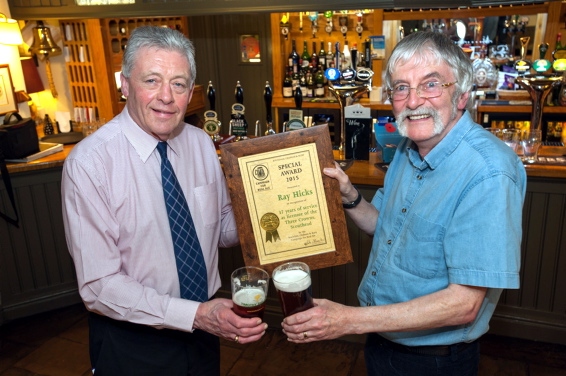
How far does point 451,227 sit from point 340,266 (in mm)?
1735

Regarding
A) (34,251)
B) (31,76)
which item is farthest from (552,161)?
(31,76)

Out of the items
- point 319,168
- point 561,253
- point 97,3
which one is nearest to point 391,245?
point 319,168

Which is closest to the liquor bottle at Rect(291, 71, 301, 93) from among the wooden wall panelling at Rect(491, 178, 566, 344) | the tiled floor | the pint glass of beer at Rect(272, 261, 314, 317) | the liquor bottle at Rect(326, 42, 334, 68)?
the liquor bottle at Rect(326, 42, 334, 68)

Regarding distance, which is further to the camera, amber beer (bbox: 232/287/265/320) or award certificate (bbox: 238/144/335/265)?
award certificate (bbox: 238/144/335/265)

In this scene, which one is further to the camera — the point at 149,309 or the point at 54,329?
the point at 54,329

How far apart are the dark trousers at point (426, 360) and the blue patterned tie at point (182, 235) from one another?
70 centimetres

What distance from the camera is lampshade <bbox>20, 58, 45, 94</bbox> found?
4539 millimetres

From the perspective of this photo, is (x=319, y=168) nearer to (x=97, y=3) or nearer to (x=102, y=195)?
(x=102, y=195)

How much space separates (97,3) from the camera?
4016 mm

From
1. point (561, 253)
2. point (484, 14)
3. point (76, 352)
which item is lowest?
point (76, 352)

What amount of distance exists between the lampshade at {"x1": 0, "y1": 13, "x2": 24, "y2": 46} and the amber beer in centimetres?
348

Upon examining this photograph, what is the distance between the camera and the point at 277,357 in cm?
316

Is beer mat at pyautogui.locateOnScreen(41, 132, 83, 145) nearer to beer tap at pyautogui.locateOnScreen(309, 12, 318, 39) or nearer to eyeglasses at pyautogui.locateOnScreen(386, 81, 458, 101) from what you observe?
beer tap at pyautogui.locateOnScreen(309, 12, 318, 39)

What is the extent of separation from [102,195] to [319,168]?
742mm
